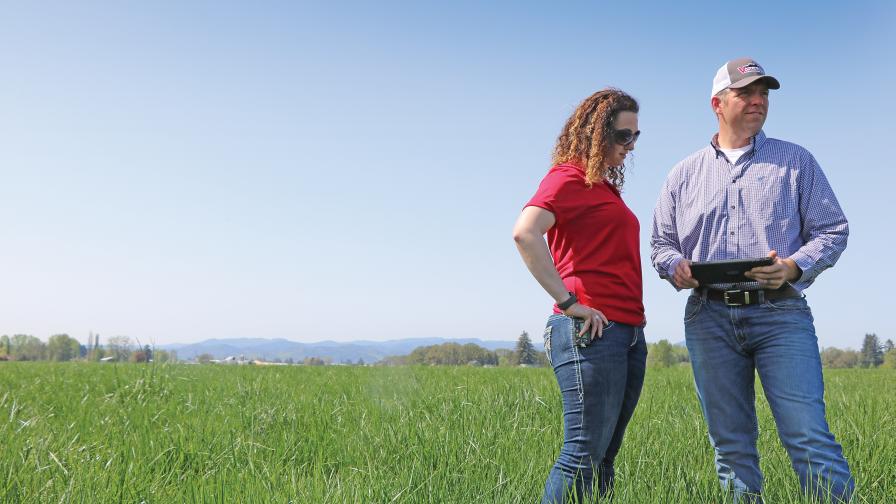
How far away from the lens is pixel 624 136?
115 inches

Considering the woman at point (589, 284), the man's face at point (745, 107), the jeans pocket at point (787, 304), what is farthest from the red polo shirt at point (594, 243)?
the man's face at point (745, 107)

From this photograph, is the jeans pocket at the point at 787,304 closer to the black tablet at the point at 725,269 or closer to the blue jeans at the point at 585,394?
the black tablet at the point at 725,269

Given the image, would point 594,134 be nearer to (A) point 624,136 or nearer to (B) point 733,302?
(A) point 624,136

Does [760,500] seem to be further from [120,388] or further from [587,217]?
[120,388]

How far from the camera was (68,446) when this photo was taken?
170 inches

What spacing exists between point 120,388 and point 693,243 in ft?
19.2

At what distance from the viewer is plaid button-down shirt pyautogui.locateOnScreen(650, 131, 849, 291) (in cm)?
304

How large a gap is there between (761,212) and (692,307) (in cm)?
52

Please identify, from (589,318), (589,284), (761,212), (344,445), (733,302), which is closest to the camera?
(589,318)

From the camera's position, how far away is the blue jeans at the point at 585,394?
8.82 feet

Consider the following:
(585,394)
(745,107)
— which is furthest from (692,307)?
(745,107)

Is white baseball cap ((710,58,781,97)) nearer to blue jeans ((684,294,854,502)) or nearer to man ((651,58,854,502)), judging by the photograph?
man ((651,58,854,502))

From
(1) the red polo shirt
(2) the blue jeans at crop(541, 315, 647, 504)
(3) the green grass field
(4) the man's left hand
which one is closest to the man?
(4) the man's left hand

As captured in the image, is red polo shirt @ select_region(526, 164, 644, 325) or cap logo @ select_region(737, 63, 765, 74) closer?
red polo shirt @ select_region(526, 164, 644, 325)
